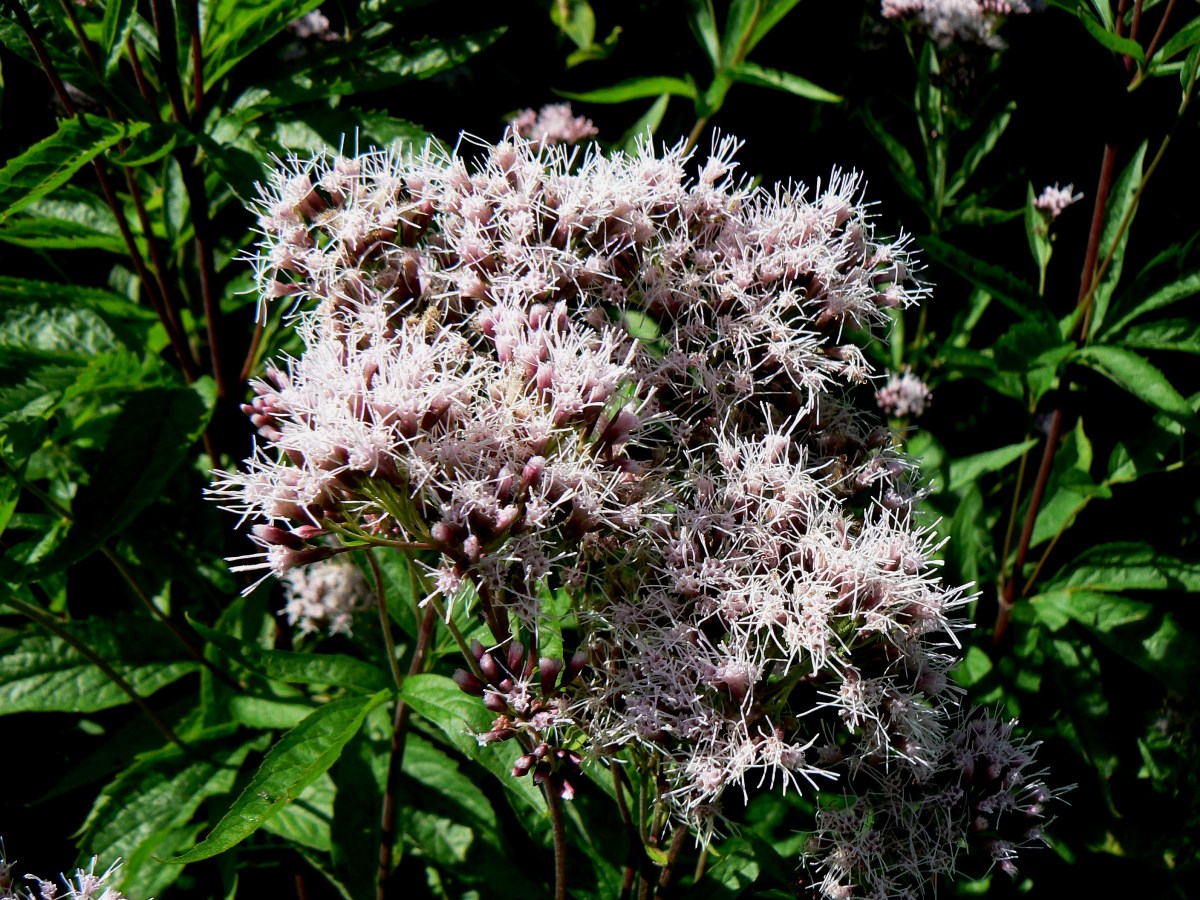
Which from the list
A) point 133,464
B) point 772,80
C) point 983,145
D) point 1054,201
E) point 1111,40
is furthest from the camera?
point 983,145

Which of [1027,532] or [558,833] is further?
[1027,532]

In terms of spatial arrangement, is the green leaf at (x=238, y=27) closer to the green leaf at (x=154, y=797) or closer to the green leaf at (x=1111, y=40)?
the green leaf at (x=154, y=797)

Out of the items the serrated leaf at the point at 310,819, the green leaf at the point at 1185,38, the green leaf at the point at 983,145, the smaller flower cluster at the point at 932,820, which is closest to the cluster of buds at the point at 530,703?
the smaller flower cluster at the point at 932,820

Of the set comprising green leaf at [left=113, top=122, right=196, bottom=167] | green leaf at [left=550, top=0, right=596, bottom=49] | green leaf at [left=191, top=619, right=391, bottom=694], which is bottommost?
green leaf at [left=191, top=619, right=391, bottom=694]

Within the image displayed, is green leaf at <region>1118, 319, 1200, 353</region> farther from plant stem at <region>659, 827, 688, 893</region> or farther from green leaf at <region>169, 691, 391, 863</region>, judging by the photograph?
green leaf at <region>169, 691, 391, 863</region>

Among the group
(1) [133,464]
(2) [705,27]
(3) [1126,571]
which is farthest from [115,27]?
(3) [1126,571]

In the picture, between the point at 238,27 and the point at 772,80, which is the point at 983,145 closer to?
the point at 772,80

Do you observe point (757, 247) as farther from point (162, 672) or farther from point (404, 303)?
point (162, 672)

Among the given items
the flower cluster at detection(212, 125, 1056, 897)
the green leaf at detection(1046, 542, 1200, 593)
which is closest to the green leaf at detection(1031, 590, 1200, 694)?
the green leaf at detection(1046, 542, 1200, 593)
